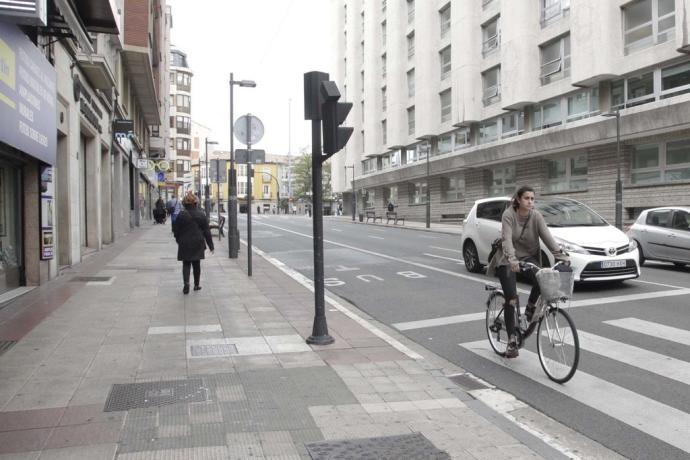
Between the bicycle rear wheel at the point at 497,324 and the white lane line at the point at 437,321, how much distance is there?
1.48 metres

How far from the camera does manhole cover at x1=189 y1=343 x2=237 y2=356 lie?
5.93 m

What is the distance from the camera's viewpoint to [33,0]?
655 cm

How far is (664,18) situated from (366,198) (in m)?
41.1

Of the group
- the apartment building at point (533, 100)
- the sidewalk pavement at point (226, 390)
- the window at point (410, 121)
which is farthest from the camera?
the window at point (410, 121)

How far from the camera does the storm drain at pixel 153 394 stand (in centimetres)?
436

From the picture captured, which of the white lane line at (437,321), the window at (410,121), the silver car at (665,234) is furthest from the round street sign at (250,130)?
the window at (410,121)

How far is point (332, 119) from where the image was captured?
607 centimetres

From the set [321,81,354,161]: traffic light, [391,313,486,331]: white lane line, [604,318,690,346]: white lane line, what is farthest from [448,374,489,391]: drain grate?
[604,318,690,346]: white lane line

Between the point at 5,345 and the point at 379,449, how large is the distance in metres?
4.46

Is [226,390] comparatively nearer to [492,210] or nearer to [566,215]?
[566,215]

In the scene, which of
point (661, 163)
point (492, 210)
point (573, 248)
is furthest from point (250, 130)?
point (661, 163)

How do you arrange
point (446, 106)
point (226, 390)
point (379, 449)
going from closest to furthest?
point (379, 449)
point (226, 390)
point (446, 106)

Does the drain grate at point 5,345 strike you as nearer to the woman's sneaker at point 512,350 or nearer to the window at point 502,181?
the woman's sneaker at point 512,350

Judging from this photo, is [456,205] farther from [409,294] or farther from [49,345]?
[49,345]
